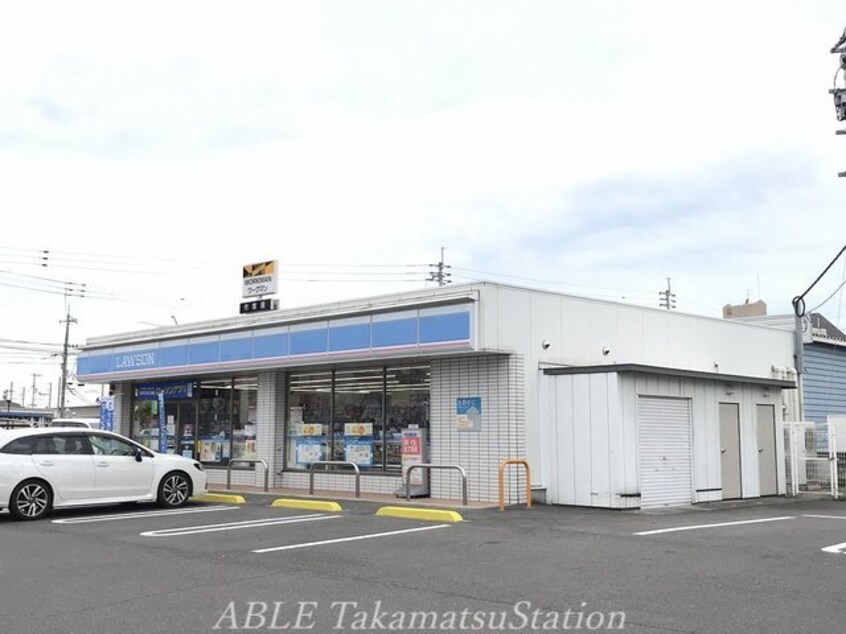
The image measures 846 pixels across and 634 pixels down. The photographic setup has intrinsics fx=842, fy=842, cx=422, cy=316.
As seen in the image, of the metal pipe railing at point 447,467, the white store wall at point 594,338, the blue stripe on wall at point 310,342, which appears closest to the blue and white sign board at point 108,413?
the blue stripe on wall at point 310,342

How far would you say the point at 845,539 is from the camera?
1080cm

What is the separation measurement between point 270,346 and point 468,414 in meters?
5.38

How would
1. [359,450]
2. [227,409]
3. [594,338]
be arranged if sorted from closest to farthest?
[594,338]
[359,450]
[227,409]

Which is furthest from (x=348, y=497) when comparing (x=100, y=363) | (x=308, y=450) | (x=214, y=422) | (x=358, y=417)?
(x=100, y=363)

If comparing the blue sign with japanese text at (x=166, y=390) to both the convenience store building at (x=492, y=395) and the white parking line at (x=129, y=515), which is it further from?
the white parking line at (x=129, y=515)

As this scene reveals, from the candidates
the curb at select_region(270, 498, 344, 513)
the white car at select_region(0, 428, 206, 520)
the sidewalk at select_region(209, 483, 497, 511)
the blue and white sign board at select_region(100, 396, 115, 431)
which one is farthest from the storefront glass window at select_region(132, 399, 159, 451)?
the curb at select_region(270, 498, 344, 513)

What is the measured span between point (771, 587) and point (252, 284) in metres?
16.7

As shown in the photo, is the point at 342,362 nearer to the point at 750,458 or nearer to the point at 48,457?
the point at 48,457

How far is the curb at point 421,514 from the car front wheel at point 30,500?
5396 mm

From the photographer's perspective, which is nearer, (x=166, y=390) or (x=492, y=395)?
(x=492, y=395)

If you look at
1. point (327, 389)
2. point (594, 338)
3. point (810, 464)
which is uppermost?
point (594, 338)

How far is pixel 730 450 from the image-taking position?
1755 centimetres

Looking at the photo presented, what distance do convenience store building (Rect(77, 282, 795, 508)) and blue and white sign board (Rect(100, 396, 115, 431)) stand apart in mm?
3973

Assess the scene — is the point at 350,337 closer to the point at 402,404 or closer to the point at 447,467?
the point at 402,404
